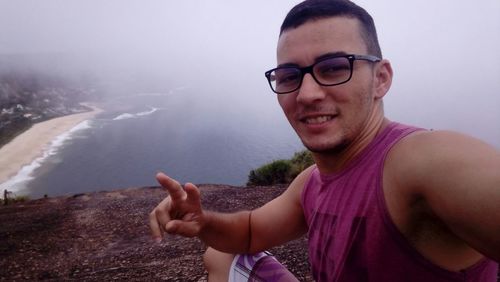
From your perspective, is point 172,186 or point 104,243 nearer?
point 172,186

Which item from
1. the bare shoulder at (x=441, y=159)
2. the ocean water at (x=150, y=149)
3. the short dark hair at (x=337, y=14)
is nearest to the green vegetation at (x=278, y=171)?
the short dark hair at (x=337, y=14)

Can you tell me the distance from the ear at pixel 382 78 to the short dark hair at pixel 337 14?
Answer: 0.18ft

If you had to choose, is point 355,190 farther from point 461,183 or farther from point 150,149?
point 150,149

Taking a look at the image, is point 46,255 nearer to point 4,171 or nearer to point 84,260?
point 84,260

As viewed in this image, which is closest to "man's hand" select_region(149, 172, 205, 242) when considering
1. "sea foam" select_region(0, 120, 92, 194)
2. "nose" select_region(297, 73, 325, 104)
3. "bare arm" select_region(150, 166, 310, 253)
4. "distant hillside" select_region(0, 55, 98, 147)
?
"bare arm" select_region(150, 166, 310, 253)

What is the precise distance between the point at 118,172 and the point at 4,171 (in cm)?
1700

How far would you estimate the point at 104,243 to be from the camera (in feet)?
22.5

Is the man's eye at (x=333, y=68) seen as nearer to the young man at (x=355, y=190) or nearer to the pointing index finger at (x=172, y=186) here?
the young man at (x=355, y=190)


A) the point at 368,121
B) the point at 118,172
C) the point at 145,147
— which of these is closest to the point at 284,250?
the point at 368,121

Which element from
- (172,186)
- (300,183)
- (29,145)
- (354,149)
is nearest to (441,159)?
(354,149)

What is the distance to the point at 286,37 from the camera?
1807 millimetres

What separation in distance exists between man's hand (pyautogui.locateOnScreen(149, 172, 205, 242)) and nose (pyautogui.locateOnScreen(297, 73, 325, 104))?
2.25 feet

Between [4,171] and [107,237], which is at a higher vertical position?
[107,237]

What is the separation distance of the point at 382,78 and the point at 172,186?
3.84 feet
